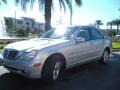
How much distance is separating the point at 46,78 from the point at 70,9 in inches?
453

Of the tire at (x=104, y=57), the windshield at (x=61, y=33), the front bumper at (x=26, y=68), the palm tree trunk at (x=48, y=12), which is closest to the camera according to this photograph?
the front bumper at (x=26, y=68)

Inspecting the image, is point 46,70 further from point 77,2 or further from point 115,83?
point 77,2

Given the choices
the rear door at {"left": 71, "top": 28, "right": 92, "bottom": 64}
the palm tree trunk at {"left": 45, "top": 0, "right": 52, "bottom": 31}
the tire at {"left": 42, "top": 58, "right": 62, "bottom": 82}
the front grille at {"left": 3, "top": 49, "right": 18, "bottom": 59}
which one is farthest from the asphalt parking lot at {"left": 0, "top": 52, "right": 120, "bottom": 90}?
the palm tree trunk at {"left": 45, "top": 0, "right": 52, "bottom": 31}

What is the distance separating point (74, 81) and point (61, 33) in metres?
1.81

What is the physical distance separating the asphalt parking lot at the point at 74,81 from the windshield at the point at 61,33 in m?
1.33

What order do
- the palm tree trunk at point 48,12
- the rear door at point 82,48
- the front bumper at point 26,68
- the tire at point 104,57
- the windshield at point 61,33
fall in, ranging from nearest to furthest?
the front bumper at point 26,68 < the rear door at point 82,48 < the windshield at point 61,33 < the tire at point 104,57 < the palm tree trunk at point 48,12

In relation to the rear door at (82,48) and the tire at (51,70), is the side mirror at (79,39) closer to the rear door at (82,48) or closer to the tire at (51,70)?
the rear door at (82,48)

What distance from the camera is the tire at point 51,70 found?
6441mm

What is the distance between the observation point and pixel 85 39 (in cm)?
820

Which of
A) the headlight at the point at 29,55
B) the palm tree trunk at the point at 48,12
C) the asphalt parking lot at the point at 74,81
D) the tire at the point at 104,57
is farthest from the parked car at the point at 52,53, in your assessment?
the palm tree trunk at the point at 48,12

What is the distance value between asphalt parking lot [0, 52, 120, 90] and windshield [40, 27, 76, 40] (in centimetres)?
133

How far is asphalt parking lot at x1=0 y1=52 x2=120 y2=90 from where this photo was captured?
6.42 metres

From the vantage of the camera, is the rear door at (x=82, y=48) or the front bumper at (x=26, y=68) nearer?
the front bumper at (x=26, y=68)

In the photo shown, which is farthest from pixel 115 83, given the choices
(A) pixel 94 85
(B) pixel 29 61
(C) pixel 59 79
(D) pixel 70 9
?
(D) pixel 70 9
